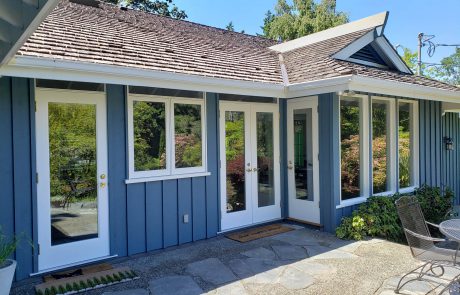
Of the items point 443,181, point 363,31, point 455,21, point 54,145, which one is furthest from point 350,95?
point 455,21

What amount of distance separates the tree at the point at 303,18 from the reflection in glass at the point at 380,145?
17388mm

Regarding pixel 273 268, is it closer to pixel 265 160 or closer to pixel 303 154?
pixel 265 160

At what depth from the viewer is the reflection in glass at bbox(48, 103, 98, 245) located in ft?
15.3

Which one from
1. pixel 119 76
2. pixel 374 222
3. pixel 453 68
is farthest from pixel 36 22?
pixel 453 68

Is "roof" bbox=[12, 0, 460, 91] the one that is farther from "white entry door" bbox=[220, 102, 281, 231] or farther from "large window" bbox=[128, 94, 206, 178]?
"white entry door" bbox=[220, 102, 281, 231]

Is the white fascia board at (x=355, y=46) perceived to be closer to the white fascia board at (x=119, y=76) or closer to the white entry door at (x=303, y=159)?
the white entry door at (x=303, y=159)

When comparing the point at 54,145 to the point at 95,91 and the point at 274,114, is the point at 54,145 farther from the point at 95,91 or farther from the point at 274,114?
the point at 274,114

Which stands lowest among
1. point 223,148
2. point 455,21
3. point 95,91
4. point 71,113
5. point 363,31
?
point 223,148

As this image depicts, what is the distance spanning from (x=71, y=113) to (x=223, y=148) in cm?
260

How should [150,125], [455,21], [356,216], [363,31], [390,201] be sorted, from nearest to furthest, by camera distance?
[150,125] < [356,216] < [390,201] < [363,31] < [455,21]

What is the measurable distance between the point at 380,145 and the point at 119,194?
17.0ft

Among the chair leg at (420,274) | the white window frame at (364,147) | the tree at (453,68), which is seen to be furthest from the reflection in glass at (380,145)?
the tree at (453,68)

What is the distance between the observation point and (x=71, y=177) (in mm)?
4816

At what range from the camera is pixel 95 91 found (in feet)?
16.2
